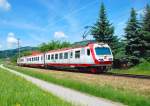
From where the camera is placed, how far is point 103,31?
48.2 metres

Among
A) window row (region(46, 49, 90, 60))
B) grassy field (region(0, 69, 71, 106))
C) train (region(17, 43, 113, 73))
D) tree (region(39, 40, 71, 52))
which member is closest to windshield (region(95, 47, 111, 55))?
train (region(17, 43, 113, 73))

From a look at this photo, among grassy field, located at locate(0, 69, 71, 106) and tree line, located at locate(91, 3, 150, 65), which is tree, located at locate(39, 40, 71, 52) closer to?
tree line, located at locate(91, 3, 150, 65)

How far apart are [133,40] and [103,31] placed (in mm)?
5987

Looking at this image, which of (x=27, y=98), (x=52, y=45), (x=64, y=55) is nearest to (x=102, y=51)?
(x=64, y=55)

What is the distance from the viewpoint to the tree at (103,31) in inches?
1891

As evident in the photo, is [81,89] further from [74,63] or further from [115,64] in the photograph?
[115,64]

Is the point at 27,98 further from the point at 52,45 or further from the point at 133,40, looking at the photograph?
the point at 52,45

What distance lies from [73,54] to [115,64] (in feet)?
28.3

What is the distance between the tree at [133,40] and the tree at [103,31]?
4153mm

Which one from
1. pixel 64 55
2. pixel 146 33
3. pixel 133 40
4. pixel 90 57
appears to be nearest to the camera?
pixel 90 57

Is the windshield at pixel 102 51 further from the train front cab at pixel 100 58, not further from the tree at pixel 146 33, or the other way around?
the tree at pixel 146 33

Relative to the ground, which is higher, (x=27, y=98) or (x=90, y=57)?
(x=90, y=57)

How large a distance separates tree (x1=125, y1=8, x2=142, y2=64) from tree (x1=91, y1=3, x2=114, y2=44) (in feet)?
13.6

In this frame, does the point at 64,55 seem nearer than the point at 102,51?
No
